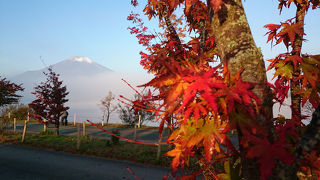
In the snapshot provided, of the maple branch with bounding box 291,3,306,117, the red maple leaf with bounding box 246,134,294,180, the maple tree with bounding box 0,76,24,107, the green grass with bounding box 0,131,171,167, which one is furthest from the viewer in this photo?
the maple tree with bounding box 0,76,24,107

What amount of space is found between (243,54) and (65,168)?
7454mm

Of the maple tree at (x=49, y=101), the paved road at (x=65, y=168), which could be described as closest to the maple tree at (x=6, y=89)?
the maple tree at (x=49, y=101)

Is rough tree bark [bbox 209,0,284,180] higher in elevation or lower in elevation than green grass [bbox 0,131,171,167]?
higher

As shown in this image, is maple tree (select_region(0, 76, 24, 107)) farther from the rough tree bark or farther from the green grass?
the rough tree bark

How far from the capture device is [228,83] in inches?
40.3

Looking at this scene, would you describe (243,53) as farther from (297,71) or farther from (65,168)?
(65,168)

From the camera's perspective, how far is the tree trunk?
1.00 metres

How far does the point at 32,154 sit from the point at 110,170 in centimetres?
467

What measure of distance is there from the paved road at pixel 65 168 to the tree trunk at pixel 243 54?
18.3ft

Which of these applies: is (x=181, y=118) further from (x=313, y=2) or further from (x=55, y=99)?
(x=55, y=99)

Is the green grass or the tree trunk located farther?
the green grass

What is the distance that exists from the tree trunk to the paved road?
558 centimetres

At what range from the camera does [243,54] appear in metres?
1.07

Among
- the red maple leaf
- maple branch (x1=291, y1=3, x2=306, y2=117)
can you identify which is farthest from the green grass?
the red maple leaf
